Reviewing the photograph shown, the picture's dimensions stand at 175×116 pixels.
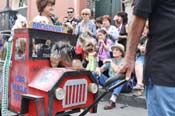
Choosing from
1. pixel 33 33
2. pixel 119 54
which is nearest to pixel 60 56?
pixel 33 33

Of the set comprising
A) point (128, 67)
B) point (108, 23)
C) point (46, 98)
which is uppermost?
point (108, 23)

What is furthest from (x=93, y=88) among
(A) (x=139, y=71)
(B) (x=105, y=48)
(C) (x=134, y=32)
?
(B) (x=105, y=48)

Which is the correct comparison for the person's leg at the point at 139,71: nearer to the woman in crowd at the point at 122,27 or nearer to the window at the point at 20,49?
the woman in crowd at the point at 122,27

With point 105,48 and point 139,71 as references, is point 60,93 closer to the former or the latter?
point 139,71

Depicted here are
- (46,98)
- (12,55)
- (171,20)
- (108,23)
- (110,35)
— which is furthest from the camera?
(108,23)

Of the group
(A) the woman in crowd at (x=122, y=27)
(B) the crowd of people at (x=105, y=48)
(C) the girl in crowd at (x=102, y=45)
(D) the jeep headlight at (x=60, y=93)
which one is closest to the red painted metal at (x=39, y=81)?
(D) the jeep headlight at (x=60, y=93)

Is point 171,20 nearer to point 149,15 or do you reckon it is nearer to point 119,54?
point 149,15

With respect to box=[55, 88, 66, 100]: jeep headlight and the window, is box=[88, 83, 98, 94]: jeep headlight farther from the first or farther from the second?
the window

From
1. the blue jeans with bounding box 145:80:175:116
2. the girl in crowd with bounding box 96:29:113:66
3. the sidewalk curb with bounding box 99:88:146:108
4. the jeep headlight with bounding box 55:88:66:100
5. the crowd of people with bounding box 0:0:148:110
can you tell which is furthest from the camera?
the girl in crowd with bounding box 96:29:113:66

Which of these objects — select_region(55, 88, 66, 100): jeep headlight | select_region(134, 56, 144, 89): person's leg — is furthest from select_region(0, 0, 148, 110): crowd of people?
select_region(55, 88, 66, 100): jeep headlight

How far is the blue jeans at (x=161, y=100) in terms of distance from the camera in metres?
2.18

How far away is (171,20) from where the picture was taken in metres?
2.16

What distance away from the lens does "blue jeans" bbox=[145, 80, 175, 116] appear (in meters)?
2.18

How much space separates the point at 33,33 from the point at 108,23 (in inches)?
190
